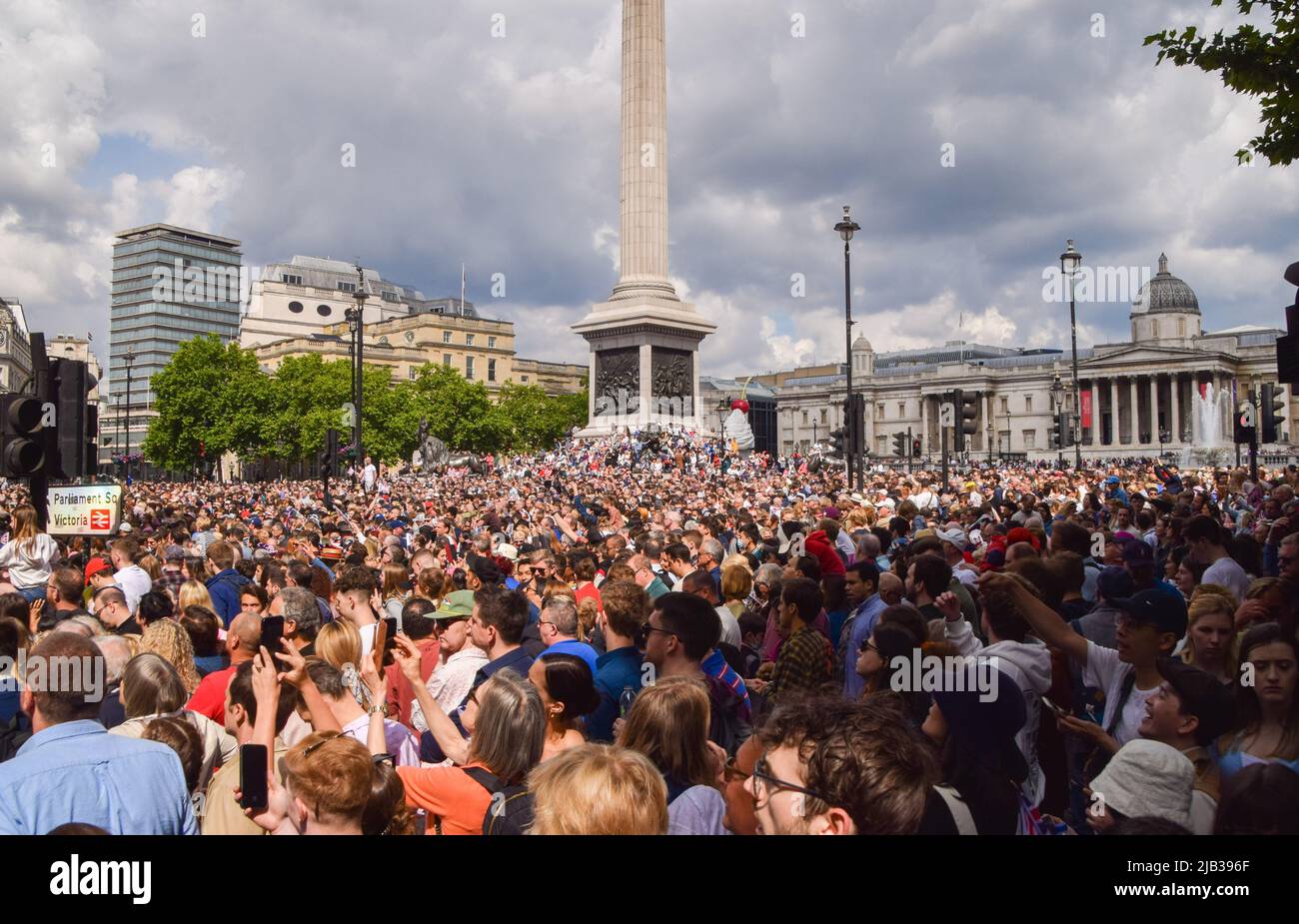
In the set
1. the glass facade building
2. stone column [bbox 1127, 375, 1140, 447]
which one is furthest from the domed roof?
the glass facade building

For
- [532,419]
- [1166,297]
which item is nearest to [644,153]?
[532,419]

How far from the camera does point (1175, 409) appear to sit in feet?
363

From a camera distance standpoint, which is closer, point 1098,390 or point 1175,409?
point 1175,409

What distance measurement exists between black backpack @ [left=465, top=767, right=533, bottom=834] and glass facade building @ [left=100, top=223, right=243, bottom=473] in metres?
129

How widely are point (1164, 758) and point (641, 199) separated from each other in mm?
45217

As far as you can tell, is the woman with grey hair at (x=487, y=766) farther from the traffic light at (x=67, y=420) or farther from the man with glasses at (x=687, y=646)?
the traffic light at (x=67, y=420)

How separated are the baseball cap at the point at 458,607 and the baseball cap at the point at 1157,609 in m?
3.83

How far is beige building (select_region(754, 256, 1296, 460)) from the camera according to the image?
109 metres

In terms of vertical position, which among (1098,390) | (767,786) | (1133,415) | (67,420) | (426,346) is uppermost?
(426,346)

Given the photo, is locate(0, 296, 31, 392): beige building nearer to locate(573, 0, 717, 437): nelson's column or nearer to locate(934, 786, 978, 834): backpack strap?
locate(573, 0, 717, 437): nelson's column

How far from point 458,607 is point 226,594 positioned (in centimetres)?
442

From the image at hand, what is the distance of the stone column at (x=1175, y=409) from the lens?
10931cm

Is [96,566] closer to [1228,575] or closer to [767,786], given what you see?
[767,786]

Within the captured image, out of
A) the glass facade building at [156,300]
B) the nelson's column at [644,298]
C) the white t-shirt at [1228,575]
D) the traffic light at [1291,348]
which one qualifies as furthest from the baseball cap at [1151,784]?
the glass facade building at [156,300]
